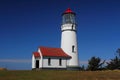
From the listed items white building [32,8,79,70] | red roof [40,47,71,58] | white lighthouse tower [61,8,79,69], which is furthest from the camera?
white lighthouse tower [61,8,79,69]

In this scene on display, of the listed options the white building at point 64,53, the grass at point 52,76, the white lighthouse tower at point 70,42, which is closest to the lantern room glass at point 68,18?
the white building at point 64,53

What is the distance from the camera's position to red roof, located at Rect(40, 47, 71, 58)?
42.3 m

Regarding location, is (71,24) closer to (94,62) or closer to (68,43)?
(68,43)

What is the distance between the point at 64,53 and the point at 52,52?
244 cm

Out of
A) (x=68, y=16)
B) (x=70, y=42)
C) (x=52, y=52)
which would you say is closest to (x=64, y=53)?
(x=70, y=42)

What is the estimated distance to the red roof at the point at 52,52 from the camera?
42.3 metres

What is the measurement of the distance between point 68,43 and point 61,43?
1.77 meters

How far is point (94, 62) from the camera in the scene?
4666cm

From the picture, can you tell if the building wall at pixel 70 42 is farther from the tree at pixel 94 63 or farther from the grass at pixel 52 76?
the grass at pixel 52 76

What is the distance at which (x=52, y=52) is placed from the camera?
142 ft

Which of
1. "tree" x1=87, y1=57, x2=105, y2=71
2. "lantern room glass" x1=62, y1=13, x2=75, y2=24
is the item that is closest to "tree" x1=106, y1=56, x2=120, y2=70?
"tree" x1=87, y1=57, x2=105, y2=71

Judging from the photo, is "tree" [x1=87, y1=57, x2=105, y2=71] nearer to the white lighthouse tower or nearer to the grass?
the white lighthouse tower

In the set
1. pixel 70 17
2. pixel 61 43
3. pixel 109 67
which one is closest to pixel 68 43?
pixel 61 43

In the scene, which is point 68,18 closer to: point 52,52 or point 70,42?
point 70,42
